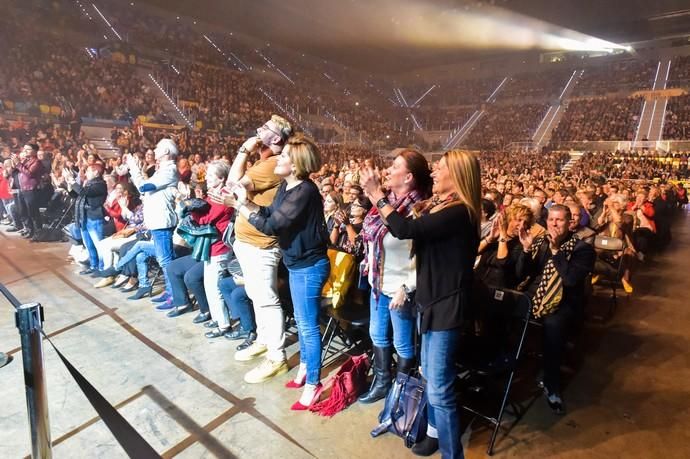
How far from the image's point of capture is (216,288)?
336 cm

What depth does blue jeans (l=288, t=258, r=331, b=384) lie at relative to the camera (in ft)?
7.80

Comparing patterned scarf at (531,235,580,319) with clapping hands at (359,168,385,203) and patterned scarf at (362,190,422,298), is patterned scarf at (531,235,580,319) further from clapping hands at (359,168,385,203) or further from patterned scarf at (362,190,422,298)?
clapping hands at (359,168,385,203)

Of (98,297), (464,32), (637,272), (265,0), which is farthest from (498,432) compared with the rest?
(464,32)

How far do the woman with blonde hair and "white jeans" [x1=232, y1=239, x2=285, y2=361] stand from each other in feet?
3.58

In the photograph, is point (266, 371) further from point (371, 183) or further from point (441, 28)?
point (441, 28)

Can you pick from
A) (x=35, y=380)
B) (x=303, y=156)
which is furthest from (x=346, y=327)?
(x=35, y=380)

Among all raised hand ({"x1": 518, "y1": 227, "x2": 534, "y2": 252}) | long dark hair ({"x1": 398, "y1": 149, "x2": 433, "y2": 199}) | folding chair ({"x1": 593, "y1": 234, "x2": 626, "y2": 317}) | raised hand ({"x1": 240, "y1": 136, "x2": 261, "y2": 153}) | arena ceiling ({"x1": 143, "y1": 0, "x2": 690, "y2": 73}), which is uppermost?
arena ceiling ({"x1": 143, "y1": 0, "x2": 690, "y2": 73})

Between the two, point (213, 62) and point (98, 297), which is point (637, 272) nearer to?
point (98, 297)

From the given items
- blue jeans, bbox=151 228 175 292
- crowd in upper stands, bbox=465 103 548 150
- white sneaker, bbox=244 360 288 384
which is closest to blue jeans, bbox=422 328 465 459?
white sneaker, bbox=244 360 288 384

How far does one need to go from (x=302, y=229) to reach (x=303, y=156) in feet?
1.31

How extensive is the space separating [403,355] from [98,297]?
3.49 meters

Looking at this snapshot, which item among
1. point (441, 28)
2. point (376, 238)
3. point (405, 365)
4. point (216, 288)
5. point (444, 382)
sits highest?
point (441, 28)

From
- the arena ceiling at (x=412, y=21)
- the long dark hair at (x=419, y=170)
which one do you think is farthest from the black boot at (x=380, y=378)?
the arena ceiling at (x=412, y=21)

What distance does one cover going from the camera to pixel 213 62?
2117cm
